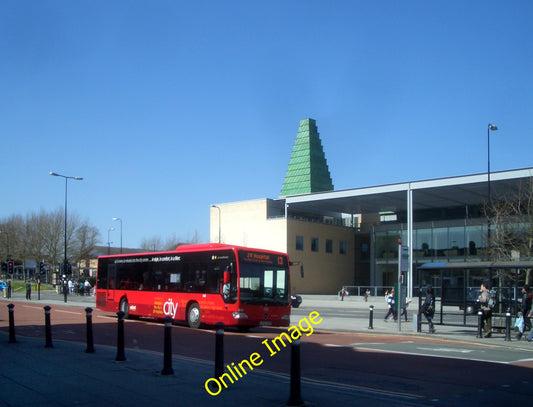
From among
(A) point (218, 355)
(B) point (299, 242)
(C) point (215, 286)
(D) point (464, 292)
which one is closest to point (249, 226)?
(B) point (299, 242)

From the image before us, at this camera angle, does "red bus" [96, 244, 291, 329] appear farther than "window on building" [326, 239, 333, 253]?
No

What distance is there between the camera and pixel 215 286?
762 inches

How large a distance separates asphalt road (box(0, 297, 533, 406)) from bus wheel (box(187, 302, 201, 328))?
A: 422 mm

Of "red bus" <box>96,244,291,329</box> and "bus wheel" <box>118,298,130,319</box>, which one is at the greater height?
"red bus" <box>96,244,291,329</box>

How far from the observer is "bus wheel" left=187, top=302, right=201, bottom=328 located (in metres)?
20.0

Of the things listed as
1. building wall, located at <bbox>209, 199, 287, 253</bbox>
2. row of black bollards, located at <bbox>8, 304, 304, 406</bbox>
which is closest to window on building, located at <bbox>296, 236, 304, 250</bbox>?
building wall, located at <bbox>209, 199, 287, 253</bbox>

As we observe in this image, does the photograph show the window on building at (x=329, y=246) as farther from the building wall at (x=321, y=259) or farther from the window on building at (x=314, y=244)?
the window on building at (x=314, y=244)

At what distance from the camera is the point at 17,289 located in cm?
7531

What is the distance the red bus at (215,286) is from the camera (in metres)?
18.7

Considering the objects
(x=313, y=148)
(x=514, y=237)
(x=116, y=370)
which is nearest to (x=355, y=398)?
(x=116, y=370)

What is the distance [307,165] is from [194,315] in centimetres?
8738

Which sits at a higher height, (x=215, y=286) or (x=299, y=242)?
(x=299, y=242)

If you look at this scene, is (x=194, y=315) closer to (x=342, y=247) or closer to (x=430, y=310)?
(x=430, y=310)

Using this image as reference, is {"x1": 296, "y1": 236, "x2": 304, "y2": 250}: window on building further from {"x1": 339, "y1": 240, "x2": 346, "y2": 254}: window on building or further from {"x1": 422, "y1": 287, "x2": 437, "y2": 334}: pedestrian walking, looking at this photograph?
{"x1": 422, "y1": 287, "x2": 437, "y2": 334}: pedestrian walking
